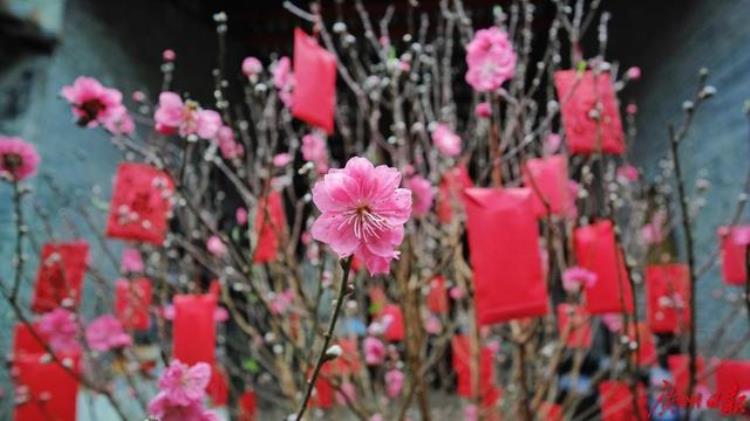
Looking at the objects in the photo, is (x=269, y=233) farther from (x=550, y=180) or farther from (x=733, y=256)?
(x=733, y=256)

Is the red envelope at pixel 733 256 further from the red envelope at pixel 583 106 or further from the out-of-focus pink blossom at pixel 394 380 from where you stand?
the out-of-focus pink blossom at pixel 394 380

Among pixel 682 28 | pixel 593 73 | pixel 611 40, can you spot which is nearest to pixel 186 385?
pixel 593 73

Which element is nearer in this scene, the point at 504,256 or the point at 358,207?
the point at 358,207

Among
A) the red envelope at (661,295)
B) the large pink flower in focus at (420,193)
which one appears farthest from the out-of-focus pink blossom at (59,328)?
the red envelope at (661,295)

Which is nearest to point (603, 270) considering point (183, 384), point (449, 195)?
point (449, 195)

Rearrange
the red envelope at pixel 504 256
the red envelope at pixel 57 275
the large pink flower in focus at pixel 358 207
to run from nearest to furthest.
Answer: the large pink flower in focus at pixel 358 207
the red envelope at pixel 504 256
the red envelope at pixel 57 275

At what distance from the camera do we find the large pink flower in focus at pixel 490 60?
150cm

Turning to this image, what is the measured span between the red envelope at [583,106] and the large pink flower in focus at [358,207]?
952 mm

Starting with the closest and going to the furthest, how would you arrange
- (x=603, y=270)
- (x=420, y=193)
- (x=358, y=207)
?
(x=358, y=207) < (x=603, y=270) < (x=420, y=193)

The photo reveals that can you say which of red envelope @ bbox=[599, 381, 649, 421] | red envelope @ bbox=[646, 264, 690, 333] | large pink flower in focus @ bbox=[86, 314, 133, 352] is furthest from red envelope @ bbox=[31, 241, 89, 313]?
red envelope @ bbox=[646, 264, 690, 333]

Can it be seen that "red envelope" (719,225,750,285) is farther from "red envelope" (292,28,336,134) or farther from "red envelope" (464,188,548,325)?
"red envelope" (292,28,336,134)

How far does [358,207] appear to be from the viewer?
68cm

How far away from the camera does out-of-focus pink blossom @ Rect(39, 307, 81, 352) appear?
2061 millimetres

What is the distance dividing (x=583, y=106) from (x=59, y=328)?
1.83 m
